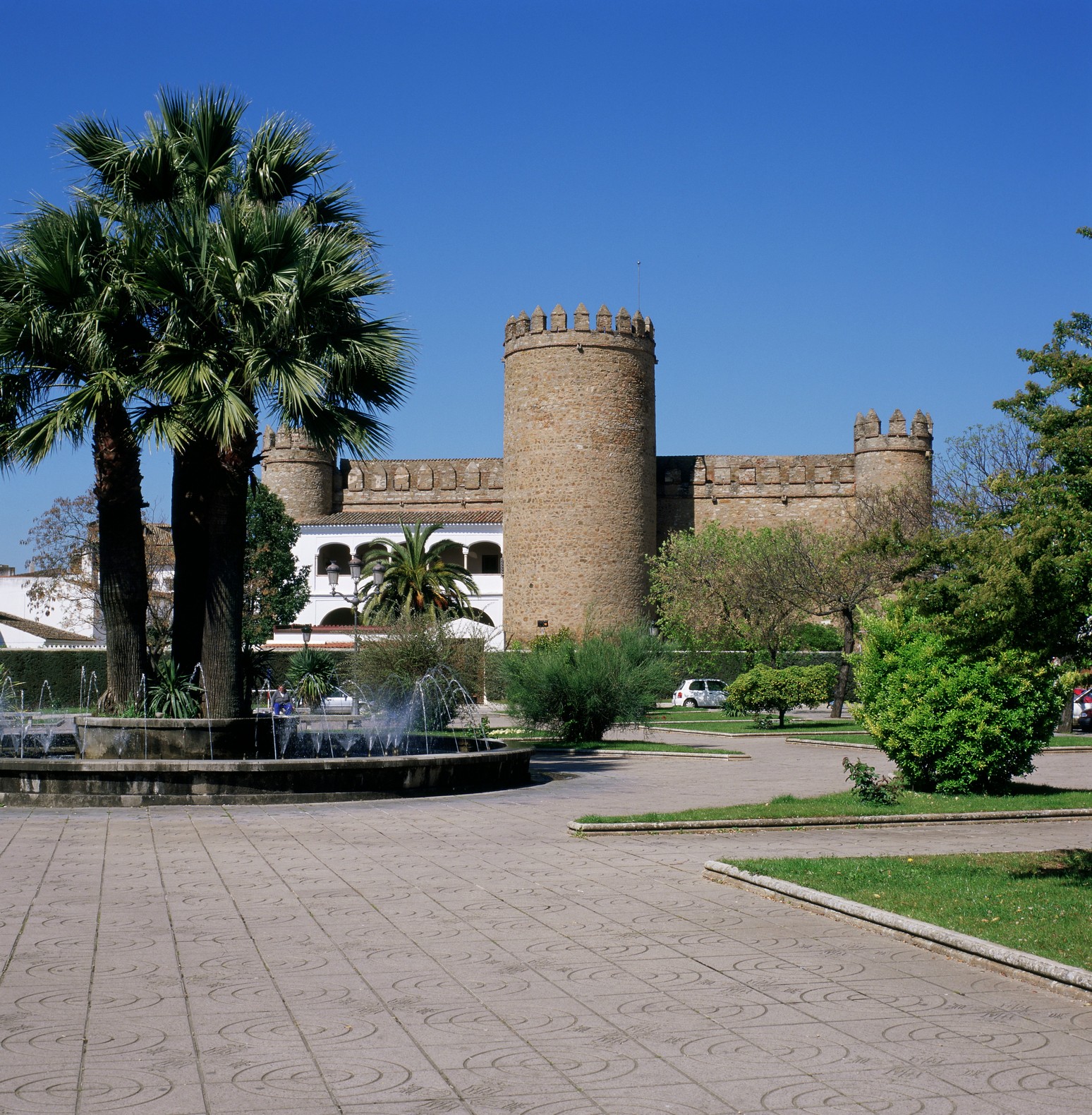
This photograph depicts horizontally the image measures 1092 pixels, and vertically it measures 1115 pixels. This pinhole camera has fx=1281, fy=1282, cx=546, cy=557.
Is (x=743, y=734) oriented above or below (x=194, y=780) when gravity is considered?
below

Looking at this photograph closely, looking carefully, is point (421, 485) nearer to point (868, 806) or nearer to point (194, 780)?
point (194, 780)

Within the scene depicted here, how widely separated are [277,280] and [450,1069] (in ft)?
34.4

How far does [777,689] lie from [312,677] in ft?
37.1

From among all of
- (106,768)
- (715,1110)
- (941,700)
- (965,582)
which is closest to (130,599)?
(106,768)

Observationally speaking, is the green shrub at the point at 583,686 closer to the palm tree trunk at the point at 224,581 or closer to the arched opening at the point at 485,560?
the palm tree trunk at the point at 224,581

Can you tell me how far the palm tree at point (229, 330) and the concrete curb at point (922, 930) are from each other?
7456 mm

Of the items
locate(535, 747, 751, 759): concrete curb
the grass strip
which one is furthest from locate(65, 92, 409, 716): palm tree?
locate(535, 747, 751, 759): concrete curb

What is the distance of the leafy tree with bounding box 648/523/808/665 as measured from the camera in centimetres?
3612

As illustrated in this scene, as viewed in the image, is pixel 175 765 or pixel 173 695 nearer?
pixel 175 765

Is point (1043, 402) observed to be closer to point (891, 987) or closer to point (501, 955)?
point (891, 987)

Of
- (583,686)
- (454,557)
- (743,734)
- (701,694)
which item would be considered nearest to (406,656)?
(583,686)

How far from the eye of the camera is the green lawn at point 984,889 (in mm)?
5887

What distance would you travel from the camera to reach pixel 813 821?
10.6 meters

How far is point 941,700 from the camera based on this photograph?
40.8ft
